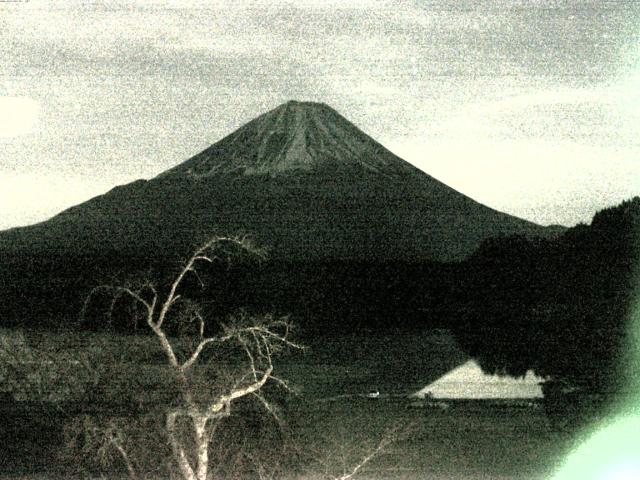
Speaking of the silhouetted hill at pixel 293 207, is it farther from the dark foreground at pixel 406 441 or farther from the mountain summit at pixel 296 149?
the dark foreground at pixel 406 441

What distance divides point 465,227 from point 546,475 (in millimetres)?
41612

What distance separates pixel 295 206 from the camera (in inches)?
2035

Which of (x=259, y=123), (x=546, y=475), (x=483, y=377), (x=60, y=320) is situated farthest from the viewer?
(x=259, y=123)

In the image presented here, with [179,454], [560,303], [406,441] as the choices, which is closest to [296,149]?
[560,303]

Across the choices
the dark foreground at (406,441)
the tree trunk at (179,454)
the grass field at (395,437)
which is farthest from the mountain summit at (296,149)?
the tree trunk at (179,454)

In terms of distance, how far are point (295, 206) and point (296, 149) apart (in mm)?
7371

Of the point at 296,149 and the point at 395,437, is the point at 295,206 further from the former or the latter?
the point at 395,437

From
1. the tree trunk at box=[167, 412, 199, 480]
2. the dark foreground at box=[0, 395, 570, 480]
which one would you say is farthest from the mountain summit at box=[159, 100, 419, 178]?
the tree trunk at box=[167, 412, 199, 480]

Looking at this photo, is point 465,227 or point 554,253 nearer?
point 554,253

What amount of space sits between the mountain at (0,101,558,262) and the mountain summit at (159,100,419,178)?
0.29ft

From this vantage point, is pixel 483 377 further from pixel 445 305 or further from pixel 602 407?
pixel 602 407

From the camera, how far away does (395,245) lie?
129 feet

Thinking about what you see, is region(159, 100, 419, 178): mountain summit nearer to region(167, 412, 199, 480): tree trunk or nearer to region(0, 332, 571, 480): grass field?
region(0, 332, 571, 480): grass field

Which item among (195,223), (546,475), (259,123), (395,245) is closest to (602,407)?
(546,475)
